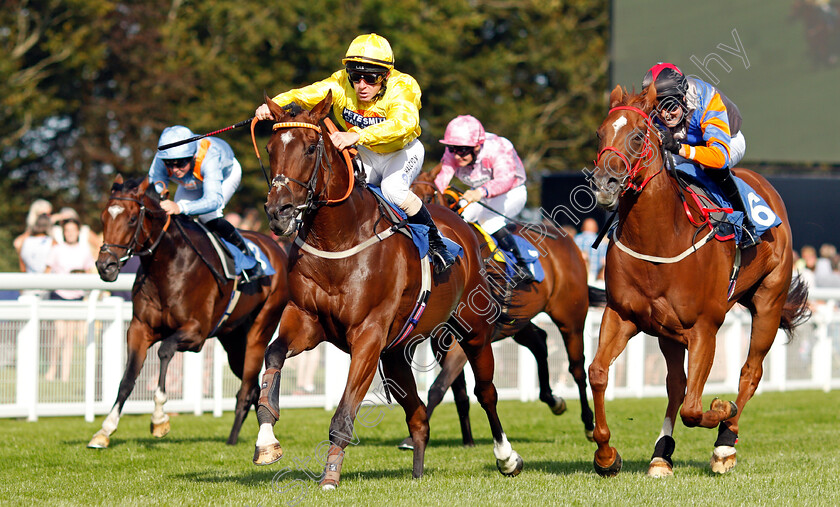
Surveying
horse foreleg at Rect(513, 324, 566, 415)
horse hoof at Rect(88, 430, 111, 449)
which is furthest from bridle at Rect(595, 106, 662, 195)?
horse hoof at Rect(88, 430, 111, 449)

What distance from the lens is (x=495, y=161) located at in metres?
8.30

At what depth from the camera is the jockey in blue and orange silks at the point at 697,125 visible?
6.23m

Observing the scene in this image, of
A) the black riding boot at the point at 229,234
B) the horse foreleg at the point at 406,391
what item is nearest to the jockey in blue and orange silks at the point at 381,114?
the horse foreleg at the point at 406,391

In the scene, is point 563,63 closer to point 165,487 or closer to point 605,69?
point 605,69

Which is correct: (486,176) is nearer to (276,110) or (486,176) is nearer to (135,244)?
(135,244)

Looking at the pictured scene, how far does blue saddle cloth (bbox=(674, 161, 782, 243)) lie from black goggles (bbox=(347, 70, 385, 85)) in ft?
6.23

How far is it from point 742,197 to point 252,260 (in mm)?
3817

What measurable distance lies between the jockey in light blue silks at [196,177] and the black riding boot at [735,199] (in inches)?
143

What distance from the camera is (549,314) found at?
8906mm

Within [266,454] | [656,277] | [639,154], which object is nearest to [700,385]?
[656,277]

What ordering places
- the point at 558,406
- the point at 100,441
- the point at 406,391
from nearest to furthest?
the point at 406,391 → the point at 100,441 → the point at 558,406

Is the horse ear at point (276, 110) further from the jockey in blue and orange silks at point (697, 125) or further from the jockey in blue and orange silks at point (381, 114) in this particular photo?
the jockey in blue and orange silks at point (697, 125)

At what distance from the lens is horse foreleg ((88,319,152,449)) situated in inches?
291

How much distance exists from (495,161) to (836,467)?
3279 mm
